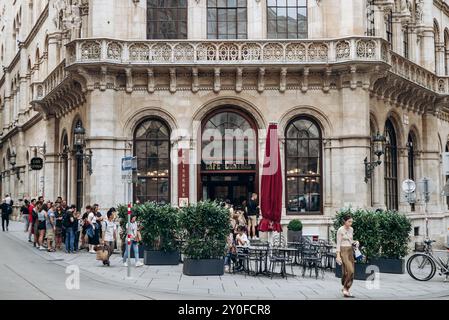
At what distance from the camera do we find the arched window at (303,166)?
27922mm

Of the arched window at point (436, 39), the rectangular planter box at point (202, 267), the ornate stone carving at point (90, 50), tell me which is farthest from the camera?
the arched window at point (436, 39)

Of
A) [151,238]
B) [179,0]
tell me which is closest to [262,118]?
[179,0]

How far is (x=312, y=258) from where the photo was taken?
762 inches

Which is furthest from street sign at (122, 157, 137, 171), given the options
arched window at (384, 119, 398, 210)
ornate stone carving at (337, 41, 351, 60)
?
arched window at (384, 119, 398, 210)

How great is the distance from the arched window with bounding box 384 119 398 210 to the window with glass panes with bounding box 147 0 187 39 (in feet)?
36.2

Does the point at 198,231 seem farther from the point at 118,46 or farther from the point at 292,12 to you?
the point at 292,12

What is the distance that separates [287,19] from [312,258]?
12897 mm

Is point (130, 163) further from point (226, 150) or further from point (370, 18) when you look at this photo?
point (370, 18)

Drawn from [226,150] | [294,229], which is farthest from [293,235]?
[226,150]

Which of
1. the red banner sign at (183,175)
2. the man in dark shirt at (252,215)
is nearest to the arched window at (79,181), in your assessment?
the red banner sign at (183,175)

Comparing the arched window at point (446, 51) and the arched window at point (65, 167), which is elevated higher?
the arched window at point (446, 51)

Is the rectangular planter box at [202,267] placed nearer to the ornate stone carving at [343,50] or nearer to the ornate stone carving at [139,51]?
the ornate stone carving at [139,51]

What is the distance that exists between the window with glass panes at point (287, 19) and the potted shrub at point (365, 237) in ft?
37.1

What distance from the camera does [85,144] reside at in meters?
28.5
